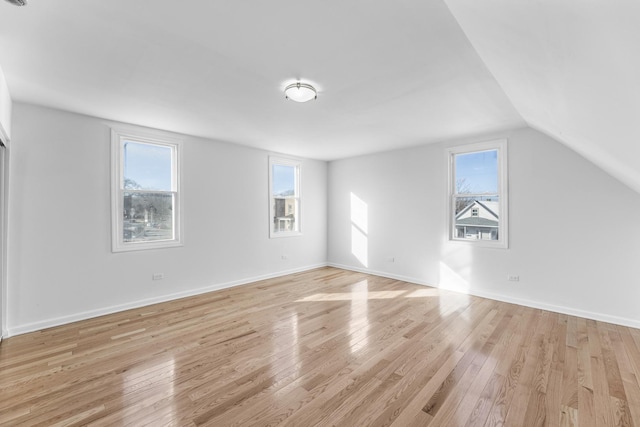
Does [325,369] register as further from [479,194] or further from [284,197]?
[284,197]

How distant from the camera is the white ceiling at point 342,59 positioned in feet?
4.23

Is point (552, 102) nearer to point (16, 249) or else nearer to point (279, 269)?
point (279, 269)

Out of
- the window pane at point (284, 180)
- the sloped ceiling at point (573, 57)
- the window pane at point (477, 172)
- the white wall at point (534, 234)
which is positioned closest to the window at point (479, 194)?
the window pane at point (477, 172)

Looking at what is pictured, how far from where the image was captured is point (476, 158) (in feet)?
14.7

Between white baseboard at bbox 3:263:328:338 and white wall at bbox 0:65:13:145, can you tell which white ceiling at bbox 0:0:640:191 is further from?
→ white baseboard at bbox 3:263:328:338

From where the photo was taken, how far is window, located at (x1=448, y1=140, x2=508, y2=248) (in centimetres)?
412

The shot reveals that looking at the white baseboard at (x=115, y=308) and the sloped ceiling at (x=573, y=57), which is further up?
the sloped ceiling at (x=573, y=57)

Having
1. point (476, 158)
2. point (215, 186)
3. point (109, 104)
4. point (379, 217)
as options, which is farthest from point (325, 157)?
point (109, 104)

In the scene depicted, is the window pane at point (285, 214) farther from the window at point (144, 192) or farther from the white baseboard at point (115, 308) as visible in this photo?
the window at point (144, 192)

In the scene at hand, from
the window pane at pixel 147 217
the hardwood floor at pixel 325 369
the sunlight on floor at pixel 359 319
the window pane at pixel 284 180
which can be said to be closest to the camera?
the hardwood floor at pixel 325 369

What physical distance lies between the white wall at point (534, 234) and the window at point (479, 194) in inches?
4.9

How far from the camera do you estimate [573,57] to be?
1.31 meters

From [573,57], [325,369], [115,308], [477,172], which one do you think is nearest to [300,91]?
[573,57]

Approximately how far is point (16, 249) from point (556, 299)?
261 inches
